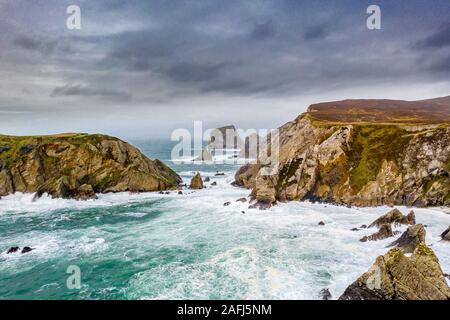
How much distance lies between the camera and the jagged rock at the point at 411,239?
112 feet

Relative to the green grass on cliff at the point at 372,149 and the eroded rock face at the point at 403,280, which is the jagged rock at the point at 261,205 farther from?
the eroded rock face at the point at 403,280

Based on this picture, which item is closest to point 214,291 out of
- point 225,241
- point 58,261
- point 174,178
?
point 225,241

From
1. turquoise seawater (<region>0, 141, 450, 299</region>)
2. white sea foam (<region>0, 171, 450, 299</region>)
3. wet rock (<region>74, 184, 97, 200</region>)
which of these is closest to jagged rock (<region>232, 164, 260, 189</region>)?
white sea foam (<region>0, 171, 450, 299</region>)

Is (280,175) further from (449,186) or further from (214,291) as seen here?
(214,291)

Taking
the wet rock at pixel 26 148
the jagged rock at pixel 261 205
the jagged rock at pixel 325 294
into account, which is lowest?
the jagged rock at pixel 325 294

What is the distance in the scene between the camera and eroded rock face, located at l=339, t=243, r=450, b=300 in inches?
872

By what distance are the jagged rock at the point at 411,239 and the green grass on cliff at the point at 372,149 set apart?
2765 cm

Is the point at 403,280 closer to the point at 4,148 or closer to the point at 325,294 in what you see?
the point at 325,294

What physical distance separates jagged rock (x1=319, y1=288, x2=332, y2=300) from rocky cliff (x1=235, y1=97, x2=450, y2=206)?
117 feet

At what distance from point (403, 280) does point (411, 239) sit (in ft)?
46.2

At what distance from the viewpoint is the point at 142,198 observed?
253 ft

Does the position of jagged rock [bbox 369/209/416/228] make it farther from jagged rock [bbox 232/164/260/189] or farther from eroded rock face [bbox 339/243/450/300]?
jagged rock [bbox 232/164/260/189]

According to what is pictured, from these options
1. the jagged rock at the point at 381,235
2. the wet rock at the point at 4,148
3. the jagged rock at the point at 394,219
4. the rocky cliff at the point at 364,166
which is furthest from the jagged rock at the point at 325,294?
the wet rock at the point at 4,148

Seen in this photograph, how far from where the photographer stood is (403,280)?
23.0 m
